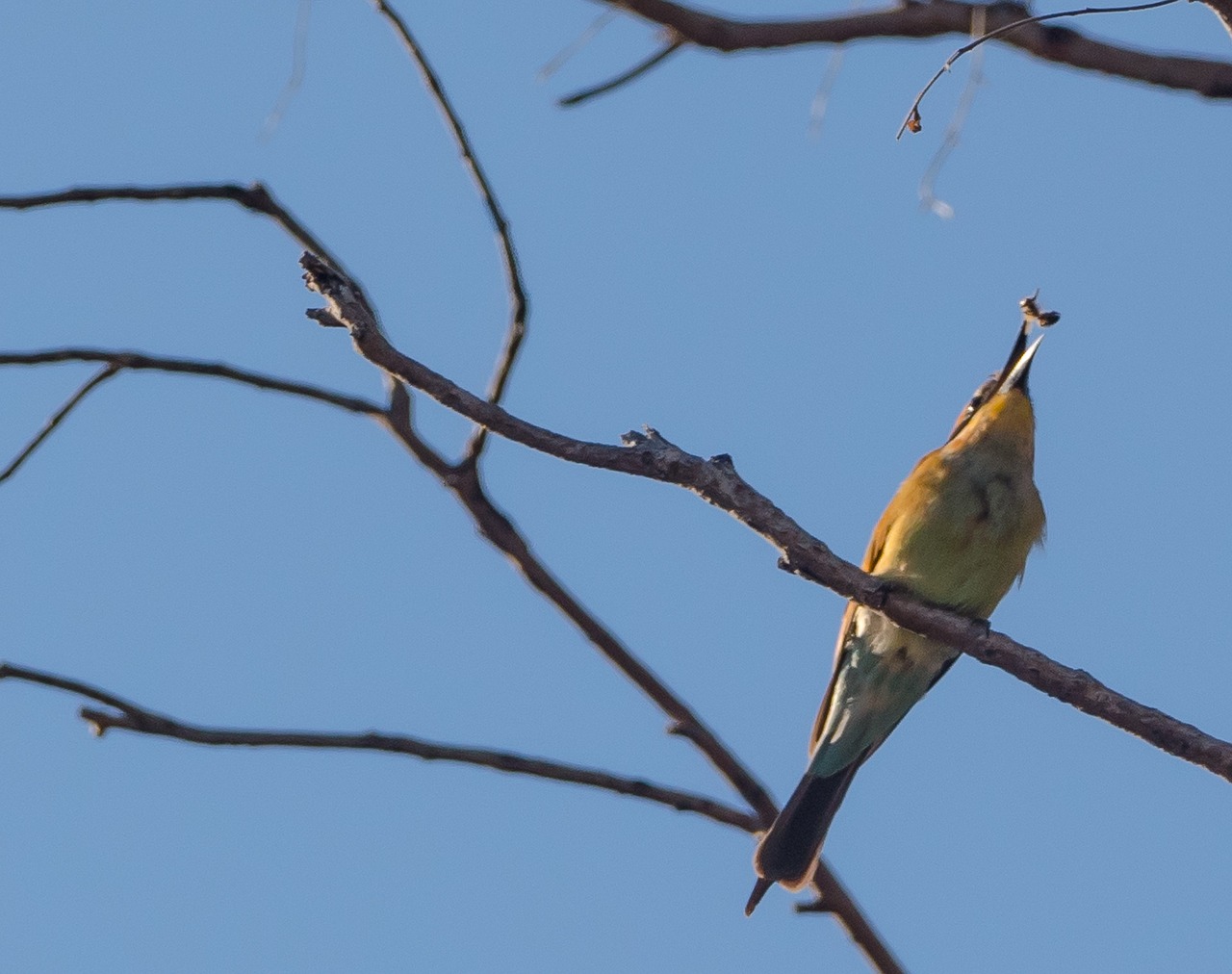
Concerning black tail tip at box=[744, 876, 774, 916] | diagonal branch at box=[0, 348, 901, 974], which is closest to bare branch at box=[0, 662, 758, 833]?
diagonal branch at box=[0, 348, 901, 974]

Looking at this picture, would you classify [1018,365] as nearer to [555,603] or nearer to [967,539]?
[967,539]

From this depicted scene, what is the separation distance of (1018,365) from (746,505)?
122 inches

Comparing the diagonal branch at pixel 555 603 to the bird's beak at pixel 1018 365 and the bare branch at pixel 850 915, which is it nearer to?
the bare branch at pixel 850 915

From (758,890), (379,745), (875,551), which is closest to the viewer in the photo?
(379,745)

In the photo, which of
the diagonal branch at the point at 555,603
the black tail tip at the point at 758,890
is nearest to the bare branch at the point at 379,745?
the diagonal branch at the point at 555,603

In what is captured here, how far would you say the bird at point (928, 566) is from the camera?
5699mm

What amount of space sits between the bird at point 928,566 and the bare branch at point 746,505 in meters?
1.80

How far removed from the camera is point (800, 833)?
5.45 metres

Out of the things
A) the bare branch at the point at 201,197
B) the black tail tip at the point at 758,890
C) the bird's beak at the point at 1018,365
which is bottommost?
the black tail tip at the point at 758,890

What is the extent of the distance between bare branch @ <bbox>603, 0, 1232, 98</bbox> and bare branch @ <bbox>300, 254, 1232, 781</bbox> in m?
1.64

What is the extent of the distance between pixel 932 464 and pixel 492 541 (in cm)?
254

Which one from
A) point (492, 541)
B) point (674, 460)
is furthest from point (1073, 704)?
point (492, 541)

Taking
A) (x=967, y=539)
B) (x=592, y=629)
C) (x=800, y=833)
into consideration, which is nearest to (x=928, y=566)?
(x=967, y=539)

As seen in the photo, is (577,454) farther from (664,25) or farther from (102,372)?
(664,25)
